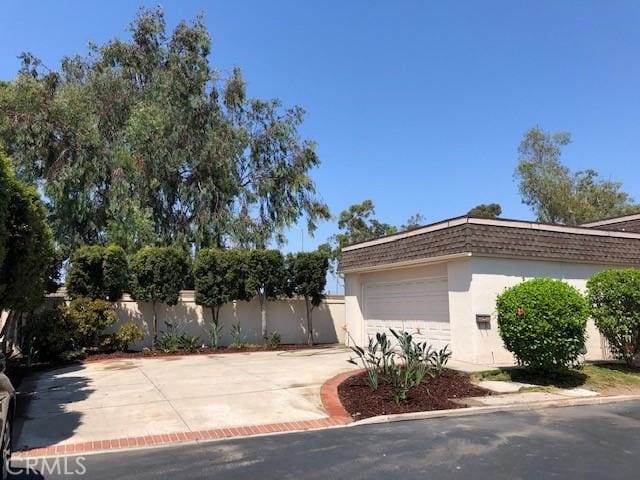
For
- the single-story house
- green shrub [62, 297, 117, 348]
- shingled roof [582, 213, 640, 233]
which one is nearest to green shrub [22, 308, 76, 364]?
green shrub [62, 297, 117, 348]

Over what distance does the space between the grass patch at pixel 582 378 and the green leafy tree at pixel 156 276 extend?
971 centimetres

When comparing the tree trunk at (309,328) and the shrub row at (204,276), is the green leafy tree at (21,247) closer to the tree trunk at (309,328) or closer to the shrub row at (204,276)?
the shrub row at (204,276)

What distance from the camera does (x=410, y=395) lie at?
8898 mm

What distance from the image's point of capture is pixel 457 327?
13172 millimetres

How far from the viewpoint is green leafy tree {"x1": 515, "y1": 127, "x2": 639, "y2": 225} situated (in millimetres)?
33969

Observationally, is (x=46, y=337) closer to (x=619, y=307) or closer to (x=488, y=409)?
(x=488, y=409)

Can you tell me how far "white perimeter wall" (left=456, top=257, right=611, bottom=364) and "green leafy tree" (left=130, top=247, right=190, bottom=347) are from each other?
335 inches

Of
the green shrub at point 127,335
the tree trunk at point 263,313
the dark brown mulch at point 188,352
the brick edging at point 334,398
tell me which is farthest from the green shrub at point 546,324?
the green shrub at point 127,335

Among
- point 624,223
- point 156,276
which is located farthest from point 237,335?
point 624,223

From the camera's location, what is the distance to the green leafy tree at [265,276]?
57.9ft

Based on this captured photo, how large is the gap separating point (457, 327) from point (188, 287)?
360 inches

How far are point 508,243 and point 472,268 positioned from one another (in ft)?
3.91

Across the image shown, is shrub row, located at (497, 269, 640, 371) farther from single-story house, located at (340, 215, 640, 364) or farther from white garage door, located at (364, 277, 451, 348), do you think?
white garage door, located at (364, 277, 451, 348)

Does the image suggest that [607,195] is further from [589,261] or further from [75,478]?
[75,478]
